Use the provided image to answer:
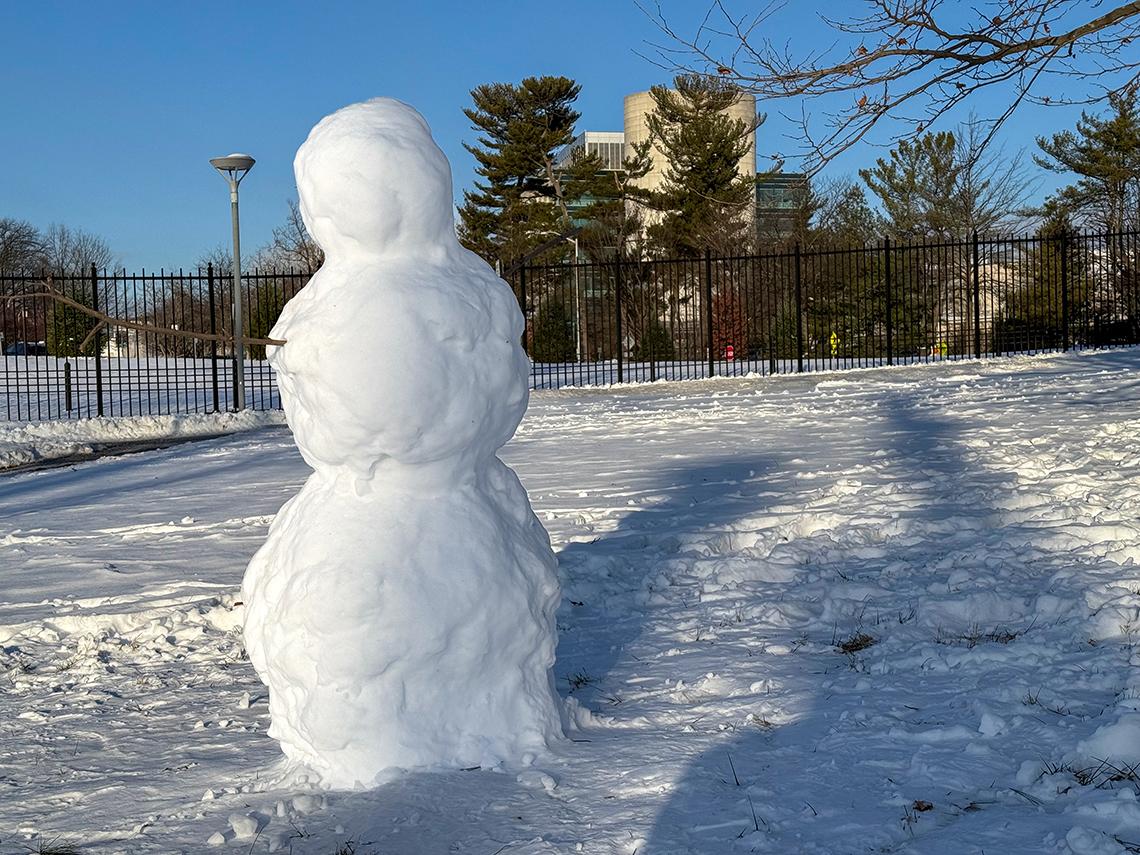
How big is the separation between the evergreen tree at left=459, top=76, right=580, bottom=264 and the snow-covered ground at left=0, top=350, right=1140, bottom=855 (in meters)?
29.0

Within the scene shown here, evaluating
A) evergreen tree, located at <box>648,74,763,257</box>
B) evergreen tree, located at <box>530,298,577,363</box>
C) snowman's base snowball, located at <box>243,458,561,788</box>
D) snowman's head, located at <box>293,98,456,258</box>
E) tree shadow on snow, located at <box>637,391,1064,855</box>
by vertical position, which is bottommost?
tree shadow on snow, located at <box>637,391,1064,855</box>

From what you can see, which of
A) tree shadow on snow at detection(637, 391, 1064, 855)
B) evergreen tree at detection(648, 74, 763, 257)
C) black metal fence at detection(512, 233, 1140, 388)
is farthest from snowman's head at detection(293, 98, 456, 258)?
evergreen tree at detection(648, 74, 763, 257)

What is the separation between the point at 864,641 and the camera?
4.61 meters

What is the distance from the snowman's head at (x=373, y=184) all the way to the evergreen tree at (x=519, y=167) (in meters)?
33.7

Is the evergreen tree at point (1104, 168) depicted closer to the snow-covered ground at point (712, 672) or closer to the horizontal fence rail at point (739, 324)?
the horizontal fence rail at point (739, 324)

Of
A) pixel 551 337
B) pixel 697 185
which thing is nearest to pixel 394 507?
pixel 551 337

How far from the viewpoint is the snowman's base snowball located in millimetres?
3219

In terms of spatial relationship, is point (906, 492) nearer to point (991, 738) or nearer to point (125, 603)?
point (991, 738)

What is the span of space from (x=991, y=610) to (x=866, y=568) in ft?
3.25

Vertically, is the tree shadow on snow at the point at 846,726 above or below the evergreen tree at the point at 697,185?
below

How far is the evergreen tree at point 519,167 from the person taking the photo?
37750 millimetres

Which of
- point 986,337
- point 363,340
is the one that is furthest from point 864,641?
point 986,337

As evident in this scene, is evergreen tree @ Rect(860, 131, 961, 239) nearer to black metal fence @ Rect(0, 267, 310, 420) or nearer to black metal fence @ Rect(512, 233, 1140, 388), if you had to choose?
black metal fence @ Rect(512, 233, 1140, 388)

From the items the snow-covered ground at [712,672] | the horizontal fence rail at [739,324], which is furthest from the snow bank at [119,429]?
the snow-covered ground at [712,672]
